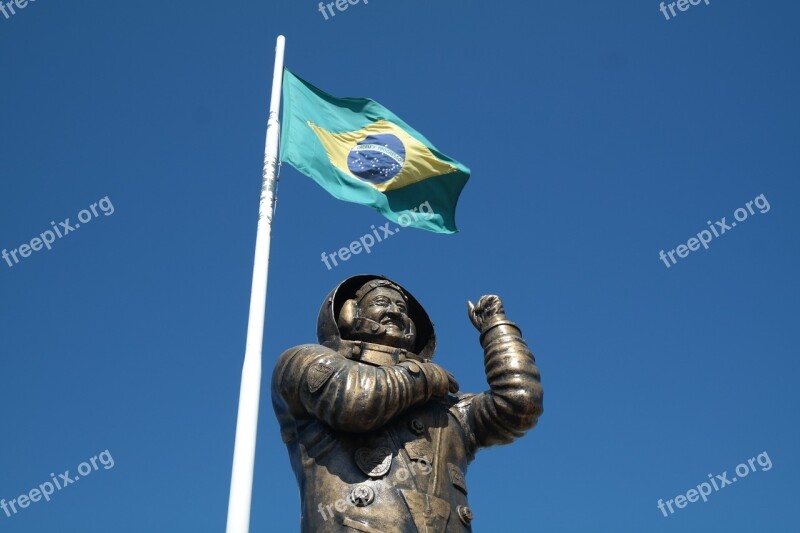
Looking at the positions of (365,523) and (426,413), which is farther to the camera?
(426,413)

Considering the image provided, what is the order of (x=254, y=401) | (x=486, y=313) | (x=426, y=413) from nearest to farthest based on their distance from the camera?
(x=254, y=401)
(x=426, y=413)
(x=486, y=313)

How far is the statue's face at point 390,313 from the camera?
30.7 feet

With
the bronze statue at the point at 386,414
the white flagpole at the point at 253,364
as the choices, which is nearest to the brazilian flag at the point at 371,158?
the white flagpole at the point at 253,364

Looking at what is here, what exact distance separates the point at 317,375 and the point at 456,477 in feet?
5.67

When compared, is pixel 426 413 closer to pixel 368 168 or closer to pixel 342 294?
pixel 342 294

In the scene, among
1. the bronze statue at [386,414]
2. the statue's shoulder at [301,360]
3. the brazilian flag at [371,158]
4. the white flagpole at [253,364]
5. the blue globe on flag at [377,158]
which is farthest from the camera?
the blue globe on flag at [377,158]

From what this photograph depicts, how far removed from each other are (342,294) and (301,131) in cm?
261

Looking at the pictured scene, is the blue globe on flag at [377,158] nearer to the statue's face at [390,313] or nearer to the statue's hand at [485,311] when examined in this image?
the statue's face at [390,313]

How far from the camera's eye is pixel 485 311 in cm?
955

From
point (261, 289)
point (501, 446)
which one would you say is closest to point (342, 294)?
point (261, 289)

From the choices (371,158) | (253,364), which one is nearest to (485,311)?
(253,364)

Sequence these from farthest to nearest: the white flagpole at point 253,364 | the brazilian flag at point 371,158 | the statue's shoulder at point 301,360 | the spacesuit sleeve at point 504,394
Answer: the brazilian flag at point 371,158 < the spacesuit sleeve at point 504,394 < the statue's shoulder at point 301,360 < the white flagpole at point 253,364

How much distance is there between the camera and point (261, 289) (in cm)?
903

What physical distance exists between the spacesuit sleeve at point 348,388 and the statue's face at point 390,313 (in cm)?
74
